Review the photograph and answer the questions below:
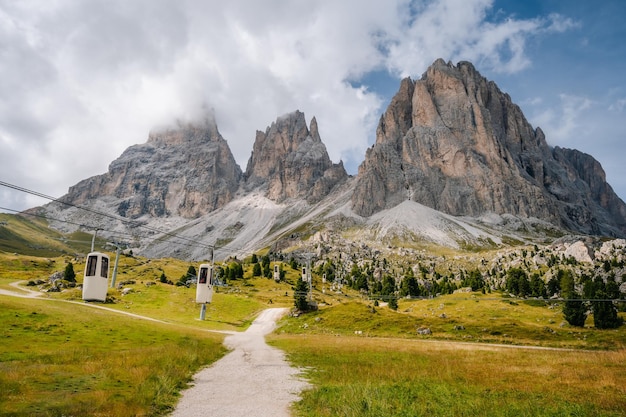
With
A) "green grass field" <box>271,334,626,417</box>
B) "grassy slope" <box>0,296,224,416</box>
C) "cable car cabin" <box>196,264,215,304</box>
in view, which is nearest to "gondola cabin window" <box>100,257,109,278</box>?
"grassy slope" <box>0,296,224,416</box>

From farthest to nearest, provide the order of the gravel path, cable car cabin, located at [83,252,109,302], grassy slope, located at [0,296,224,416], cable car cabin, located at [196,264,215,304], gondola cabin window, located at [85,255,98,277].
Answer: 1. cable car cabin, located at [196,264,215,304]
2. gondola cabin window, located at [85,255,98,277]
3. cable car cabin, located at [83,252,109,302]
4. the gravel path
5. grassy slope, located at [0,296,224,416]

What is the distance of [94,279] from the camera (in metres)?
36.5

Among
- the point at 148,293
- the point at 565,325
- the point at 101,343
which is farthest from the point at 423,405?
the point at 148,293

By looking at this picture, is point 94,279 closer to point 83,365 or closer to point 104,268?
point 104,268

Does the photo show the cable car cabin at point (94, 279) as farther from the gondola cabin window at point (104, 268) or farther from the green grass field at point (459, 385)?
the green grass field at point (459, 385)

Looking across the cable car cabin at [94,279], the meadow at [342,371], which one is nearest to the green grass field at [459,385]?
the meadow at [342,371]

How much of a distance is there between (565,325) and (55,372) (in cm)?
7290

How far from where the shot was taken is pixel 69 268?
301 feet

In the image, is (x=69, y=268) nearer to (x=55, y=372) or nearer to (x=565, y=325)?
(x=55, y=372)

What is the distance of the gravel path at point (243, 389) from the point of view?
46.4 feet

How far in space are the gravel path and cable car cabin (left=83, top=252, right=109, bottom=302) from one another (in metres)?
15.3

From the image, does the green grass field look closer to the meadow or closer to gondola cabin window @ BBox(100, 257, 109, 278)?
the meadow

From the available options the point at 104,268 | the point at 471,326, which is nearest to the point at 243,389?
the point at 104,268

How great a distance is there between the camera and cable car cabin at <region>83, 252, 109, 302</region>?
3625cm
